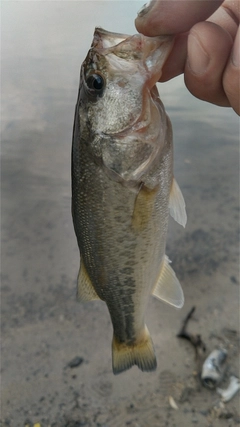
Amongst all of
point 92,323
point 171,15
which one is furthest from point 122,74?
point 92,323

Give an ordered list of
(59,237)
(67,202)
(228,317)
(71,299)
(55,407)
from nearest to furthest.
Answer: (55,407)
(228,317)
(71,299)
(59,237)
(67,202)

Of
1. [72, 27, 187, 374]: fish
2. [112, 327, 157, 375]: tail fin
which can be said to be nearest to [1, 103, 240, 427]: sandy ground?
[112, 327, 157, 375]: tail fin

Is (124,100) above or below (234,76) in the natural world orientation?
below

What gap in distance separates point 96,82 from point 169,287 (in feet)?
3.77

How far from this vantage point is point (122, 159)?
1.59 m

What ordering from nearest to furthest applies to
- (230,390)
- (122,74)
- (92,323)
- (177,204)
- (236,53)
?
(236,53) → (122,74) → (177,204) → (230,390) → (92,323)

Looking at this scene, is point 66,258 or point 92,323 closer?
point 92,323

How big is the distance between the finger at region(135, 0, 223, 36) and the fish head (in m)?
0.04

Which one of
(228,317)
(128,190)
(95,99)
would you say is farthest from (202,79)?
(228,317)

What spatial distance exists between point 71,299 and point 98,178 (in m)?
2.81

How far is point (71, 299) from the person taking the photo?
4.16 m

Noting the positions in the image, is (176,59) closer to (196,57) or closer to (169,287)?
(196,57)

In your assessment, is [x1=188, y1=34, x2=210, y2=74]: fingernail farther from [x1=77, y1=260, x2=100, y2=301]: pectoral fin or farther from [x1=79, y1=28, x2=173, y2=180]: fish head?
[x1=77, y1=260, x2=100, y2=301]: pectoral fin

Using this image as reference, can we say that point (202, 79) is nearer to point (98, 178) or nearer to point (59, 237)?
point (98, 178)
